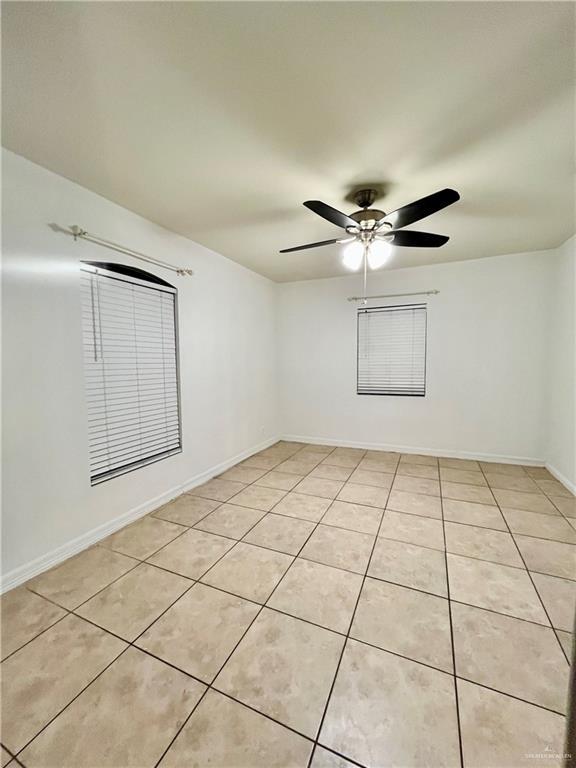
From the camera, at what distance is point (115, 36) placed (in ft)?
3.72

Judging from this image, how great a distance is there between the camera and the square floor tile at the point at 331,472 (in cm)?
335

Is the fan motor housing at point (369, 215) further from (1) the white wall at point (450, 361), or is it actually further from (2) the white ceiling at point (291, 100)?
(1) the white wall at point (450, 361)

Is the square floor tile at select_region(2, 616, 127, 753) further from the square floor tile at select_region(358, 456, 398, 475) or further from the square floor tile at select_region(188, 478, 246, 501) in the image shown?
the square floor tile at select_region(358, 456, 398, 475)

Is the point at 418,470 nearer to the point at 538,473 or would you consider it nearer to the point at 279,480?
the point at 538,473

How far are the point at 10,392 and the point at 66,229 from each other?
1084 millimetres

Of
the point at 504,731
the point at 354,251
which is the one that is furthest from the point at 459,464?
the point at 504,731

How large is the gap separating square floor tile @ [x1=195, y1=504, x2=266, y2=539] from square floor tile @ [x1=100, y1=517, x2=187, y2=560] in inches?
7.7

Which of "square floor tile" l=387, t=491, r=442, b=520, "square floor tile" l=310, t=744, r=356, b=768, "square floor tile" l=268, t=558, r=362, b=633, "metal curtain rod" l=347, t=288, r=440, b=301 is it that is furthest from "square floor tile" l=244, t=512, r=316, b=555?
"metal curtain rod" l=347, t=288, r=440, b=301

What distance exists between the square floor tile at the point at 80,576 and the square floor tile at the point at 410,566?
155 cm

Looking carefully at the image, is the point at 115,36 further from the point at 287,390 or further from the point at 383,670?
the point at 287,390

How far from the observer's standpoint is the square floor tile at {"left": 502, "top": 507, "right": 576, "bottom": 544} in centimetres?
223

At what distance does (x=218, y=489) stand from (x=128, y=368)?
4.68ft

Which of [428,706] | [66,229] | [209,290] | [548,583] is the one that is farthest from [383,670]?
[209,290]

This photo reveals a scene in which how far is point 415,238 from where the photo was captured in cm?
224
